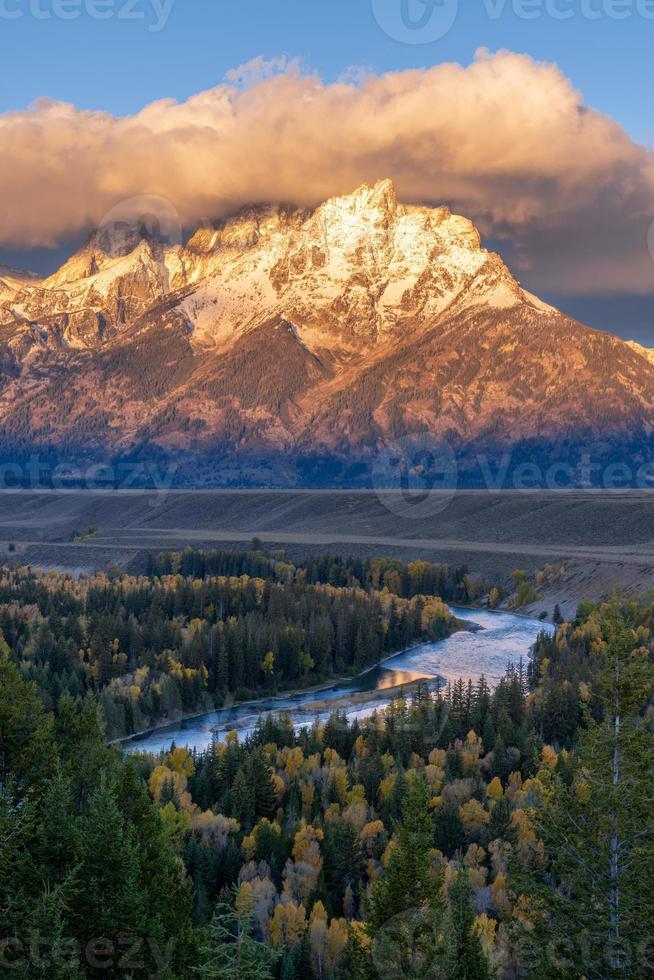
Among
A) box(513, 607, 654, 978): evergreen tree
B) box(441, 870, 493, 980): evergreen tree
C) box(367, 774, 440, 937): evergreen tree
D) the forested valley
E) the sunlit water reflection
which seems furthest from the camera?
the sunlit water reflection

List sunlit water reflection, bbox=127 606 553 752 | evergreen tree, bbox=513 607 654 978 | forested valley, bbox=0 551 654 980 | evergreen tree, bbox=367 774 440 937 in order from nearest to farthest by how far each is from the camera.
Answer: evergreen tree, bbox=513 607 654 978 → forested valley, bbox=0 551 654 980 → evergreen tree, bbox=367 774 440 937 → sunlit water reflection, bbox=127 606 553 752

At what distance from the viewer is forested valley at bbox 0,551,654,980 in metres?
23.7

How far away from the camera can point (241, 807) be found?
5066 cm

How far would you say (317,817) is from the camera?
48.7 meters

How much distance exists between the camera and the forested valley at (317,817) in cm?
2367

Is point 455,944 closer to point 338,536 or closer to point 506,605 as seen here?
point 506,605

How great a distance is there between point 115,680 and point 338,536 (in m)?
110

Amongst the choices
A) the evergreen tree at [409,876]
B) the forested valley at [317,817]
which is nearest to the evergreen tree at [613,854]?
the forested valley at [317,817]

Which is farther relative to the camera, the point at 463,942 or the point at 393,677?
the point at 393,677
